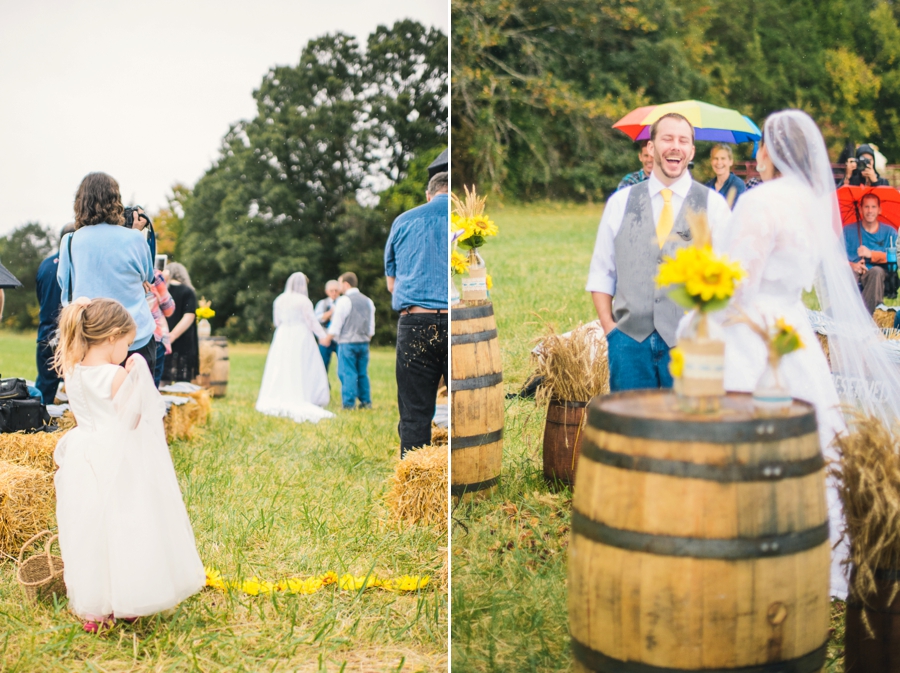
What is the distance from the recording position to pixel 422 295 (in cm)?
438

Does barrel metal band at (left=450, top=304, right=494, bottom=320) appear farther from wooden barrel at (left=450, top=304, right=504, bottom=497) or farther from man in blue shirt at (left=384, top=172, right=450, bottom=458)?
man in blue shirt at (left=384, top=172, right=450, bottom=458)

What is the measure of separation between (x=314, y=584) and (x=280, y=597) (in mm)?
156

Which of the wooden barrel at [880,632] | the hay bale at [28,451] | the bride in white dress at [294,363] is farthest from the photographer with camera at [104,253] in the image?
the bride in white dress at [294,363]

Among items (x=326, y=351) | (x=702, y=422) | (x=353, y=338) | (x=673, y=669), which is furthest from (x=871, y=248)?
(x=326, y=351)

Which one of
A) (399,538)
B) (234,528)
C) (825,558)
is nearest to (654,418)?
(825,558)

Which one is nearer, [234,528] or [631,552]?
[631,552]

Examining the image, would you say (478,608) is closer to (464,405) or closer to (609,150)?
(464,405)

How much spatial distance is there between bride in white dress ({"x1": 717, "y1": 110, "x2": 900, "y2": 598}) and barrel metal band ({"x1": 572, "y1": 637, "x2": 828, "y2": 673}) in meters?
0.82

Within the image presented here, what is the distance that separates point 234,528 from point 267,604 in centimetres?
91

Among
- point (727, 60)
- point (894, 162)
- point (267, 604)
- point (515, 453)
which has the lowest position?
point (267, 604)

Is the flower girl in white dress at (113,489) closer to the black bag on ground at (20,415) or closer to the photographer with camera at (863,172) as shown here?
the black bag on ground at (20,415)

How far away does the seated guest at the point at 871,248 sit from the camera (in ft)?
19.1

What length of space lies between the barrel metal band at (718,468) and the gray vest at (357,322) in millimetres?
7344

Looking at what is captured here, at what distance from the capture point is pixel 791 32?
12547mm
